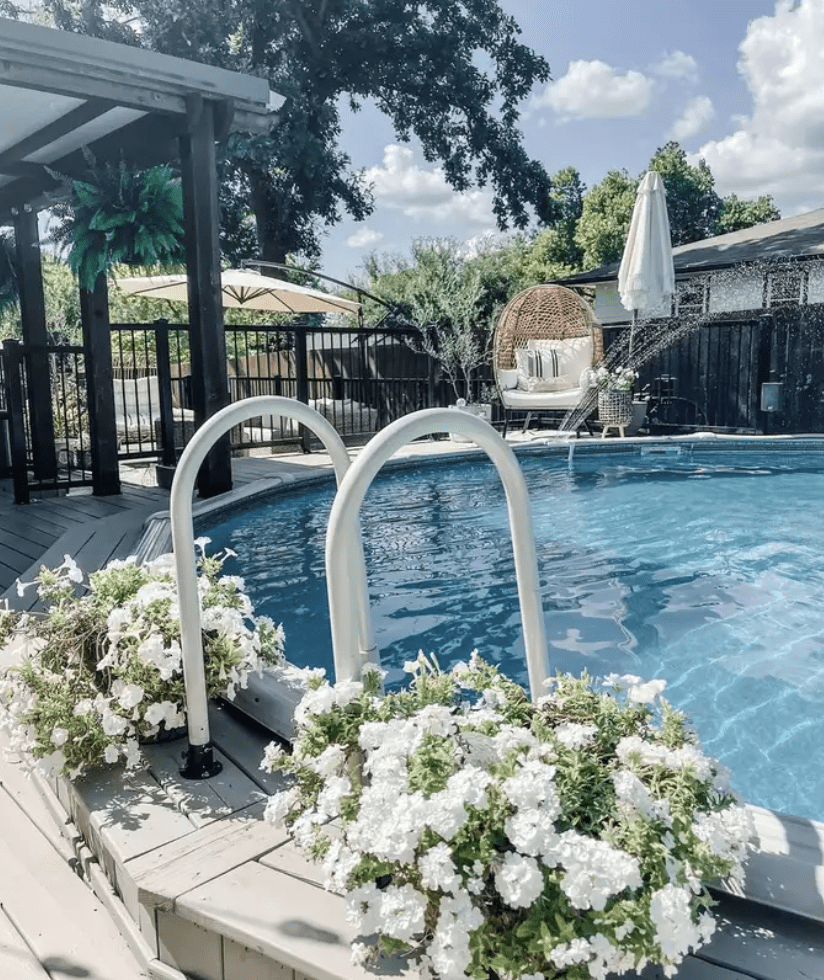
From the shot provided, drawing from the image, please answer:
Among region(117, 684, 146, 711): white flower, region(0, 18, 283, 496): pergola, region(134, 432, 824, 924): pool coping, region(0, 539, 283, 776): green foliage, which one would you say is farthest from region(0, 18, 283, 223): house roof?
region(117, 684, 146, 711): white flower

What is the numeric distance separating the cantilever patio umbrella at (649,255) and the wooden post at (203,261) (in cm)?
635

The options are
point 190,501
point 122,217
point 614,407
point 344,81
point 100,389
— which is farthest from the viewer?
point 344,81

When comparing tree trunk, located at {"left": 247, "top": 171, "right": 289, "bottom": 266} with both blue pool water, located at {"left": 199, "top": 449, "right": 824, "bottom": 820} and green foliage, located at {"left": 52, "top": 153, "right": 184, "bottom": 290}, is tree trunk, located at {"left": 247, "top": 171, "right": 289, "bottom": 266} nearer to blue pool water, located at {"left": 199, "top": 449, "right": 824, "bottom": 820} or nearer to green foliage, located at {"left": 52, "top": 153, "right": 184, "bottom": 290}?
blue pool water, located at {"left": 199, "top": 449, "right": 824, "bottom": 820}

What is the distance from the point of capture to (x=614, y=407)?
917cm

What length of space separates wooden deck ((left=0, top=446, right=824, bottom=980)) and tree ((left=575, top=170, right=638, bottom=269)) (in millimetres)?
30336

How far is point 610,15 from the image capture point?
59.7 ft

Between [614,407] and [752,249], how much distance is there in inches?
280

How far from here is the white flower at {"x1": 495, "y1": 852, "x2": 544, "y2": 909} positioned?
999mm

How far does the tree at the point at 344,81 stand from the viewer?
46.6 ft

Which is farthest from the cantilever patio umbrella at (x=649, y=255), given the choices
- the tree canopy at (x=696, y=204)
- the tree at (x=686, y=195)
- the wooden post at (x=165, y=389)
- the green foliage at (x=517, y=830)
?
the tree at (x=686, y=195)

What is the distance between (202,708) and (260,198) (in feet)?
51.9

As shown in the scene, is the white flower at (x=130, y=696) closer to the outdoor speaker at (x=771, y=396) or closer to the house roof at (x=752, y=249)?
the outdoor speaker at (x=771, y=396)

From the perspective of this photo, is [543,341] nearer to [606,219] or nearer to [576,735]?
[576,735]

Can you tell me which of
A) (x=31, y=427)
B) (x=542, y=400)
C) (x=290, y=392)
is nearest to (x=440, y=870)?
(x=31, y=427)
